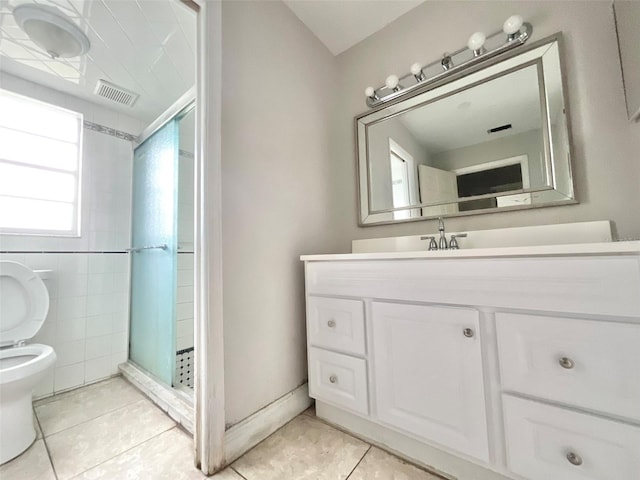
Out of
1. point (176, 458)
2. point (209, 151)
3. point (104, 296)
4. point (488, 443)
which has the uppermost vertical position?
point (209, 151)

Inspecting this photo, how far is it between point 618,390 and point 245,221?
4.11 ft

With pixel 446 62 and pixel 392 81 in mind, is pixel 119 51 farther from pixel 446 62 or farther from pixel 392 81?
pixel 446 62

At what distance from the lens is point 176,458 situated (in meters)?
0.98

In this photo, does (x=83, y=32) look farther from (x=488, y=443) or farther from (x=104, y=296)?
(x=488, y=443)

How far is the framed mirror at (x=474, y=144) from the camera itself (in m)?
1.04

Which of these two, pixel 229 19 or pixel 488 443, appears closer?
pixel 488 443

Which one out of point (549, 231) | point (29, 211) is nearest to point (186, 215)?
point (29, 211)

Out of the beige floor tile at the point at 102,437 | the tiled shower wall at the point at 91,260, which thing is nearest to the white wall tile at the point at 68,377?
the tiled shower wall at the point at 91,260

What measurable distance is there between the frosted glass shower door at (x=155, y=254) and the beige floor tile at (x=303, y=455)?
0.82 m

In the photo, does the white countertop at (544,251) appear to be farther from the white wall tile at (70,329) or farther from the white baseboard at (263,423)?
the white wall tile at (70,329)

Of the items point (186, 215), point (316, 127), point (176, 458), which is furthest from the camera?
point (186, 215)

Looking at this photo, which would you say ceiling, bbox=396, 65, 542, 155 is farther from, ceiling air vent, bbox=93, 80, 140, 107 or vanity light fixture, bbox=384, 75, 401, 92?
ceiling air vent, bbox=93, 80, 140, 107

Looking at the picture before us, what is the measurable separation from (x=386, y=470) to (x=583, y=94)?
1.64 metres

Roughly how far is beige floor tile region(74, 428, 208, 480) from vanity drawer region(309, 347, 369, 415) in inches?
18.5
